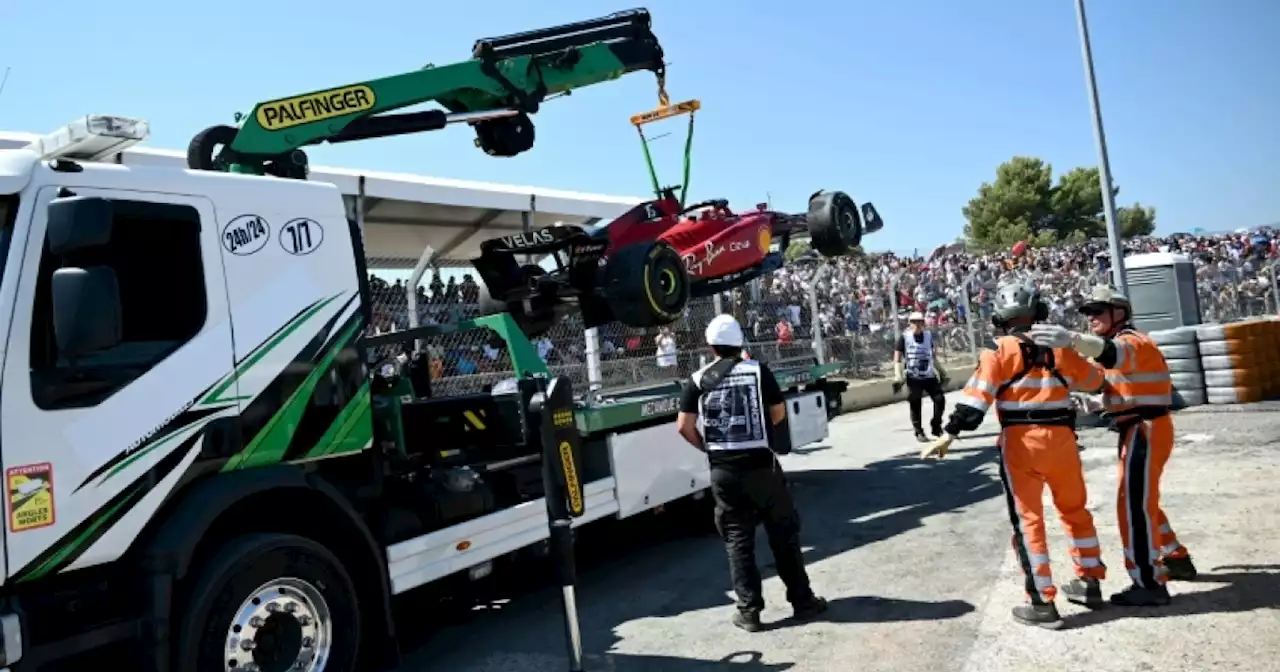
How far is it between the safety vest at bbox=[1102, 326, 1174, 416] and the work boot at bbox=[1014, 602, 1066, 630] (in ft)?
3.82

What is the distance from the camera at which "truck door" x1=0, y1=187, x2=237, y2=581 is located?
11.5 ft

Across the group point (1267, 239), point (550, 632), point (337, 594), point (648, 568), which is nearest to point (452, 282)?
point (648, 568)

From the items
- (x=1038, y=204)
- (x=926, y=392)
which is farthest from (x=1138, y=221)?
(x=926, y=392)

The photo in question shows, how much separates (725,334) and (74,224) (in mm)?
3091

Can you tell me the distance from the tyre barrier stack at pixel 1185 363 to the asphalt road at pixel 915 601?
11.8ft

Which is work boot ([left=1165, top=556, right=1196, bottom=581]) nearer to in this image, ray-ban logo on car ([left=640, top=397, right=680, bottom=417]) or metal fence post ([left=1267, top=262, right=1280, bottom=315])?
ray-ban logo on car ([left=640, top=397, right=680, bottom=417])

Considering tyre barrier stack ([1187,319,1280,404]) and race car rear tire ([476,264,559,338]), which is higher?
race car rear tire ([476,264,559,338])

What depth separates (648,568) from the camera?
674 cm

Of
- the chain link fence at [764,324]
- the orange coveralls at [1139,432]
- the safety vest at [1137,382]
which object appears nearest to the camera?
the orange coveralls at [1139,432]

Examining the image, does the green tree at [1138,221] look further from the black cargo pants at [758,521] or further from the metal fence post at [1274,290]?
the black cargo pants at [758,521]

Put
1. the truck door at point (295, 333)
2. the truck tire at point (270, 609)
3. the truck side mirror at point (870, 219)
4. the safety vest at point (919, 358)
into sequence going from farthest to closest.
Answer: the safety vest at point (919, 358)
the truck side mirror at point (870, 219)
the truck door at point (295, 333)
the truck tire at point (270, 609)

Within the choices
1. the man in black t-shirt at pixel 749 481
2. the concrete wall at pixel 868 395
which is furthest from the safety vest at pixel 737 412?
the concrete wall at pixel 868 395

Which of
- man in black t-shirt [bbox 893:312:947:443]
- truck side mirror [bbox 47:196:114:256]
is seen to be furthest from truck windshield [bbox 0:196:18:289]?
man in black t-shirt [bbox 893:312:947:443]

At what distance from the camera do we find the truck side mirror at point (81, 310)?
11.1ft
